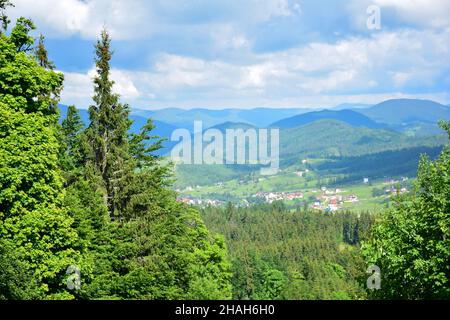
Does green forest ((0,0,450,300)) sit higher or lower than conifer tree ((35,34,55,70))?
lower

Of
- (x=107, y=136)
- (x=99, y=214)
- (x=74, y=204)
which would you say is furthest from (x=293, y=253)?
(x=74, y=204)

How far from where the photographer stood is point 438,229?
19.0m

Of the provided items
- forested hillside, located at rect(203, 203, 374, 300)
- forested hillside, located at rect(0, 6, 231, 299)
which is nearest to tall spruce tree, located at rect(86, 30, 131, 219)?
forested hillside, located at rect(0, 6, 231, 299)

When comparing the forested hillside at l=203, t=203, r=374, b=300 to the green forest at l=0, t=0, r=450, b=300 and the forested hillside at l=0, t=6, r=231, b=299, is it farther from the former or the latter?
the forested hillside at l=0, t=6, r=231, b=299

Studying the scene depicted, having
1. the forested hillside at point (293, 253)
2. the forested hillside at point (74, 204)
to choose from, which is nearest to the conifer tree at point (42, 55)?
the forested hillside at point (74, 204)

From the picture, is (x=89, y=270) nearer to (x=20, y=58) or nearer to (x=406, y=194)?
(x=20, y=58)

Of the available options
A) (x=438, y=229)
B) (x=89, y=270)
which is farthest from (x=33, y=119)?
(x=438, y=229)

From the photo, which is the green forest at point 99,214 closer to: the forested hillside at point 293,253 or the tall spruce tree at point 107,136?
the tall spruce tree at point 107,136

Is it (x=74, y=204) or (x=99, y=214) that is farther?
(x=99, y=214)

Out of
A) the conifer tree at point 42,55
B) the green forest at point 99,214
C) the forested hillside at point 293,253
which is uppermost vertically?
the conifer tree at point 42,55

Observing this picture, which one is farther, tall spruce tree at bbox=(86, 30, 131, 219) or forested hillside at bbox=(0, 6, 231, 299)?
tall spruce tree at bbox=(86, 30, 131, 219)

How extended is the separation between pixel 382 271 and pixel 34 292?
15874 mm

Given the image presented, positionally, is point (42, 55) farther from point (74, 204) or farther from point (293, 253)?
point (293, 253)

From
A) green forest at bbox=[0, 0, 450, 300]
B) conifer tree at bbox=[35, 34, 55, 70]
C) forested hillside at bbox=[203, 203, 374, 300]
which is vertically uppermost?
conifer tree at bbox=[35, 34, 55, 70]
